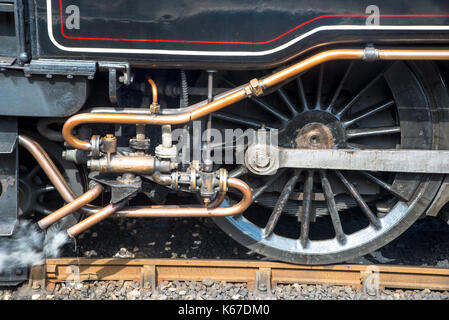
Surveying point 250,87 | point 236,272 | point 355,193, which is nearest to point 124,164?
point 250,87

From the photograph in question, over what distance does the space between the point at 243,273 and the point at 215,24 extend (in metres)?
1.79

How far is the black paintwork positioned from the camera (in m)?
2.57

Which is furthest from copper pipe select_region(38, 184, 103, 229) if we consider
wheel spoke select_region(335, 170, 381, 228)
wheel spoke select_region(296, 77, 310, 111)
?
wheel spoke select_region(335, 170, 381, 228)

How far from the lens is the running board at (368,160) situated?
3.06 metres

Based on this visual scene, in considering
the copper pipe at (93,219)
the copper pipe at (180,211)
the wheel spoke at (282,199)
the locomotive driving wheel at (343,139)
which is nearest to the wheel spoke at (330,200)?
the locomotive driving wheel at (343,139)

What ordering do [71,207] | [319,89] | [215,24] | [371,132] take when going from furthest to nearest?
[371,132] → [319,89] → [71,207] → [215,24]

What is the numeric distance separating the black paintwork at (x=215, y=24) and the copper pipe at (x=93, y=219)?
0.92m

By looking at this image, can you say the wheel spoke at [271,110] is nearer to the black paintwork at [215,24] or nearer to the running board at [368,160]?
the running board at [368,160]

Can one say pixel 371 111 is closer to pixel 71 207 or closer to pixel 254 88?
pixel 254 88

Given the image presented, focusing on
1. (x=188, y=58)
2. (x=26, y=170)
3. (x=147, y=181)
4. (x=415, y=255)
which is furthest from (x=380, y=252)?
(x=26, y=170)

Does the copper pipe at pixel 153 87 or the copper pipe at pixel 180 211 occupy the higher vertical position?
the copper pipe at pixel 153 87

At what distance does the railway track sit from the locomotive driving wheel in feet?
0.38

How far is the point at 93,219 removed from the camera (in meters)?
→ 2.97

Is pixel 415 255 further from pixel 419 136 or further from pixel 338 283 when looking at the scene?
pixel 419 136
